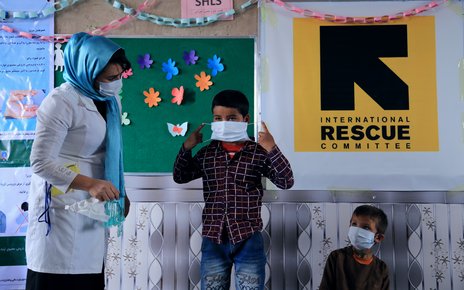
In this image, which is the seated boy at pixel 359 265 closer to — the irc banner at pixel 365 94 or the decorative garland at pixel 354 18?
the irc banner at pixel 365 94

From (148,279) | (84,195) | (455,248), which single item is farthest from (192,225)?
(455,248)

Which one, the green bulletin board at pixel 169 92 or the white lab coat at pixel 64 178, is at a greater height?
the green bulletin board at pixel 169 92

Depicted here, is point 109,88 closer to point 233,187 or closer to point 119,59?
point 119,59

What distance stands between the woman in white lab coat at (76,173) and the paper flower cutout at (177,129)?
109 centimetres

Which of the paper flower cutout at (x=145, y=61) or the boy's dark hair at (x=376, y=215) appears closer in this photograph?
the boy's dark hair at (x=376, y=215)

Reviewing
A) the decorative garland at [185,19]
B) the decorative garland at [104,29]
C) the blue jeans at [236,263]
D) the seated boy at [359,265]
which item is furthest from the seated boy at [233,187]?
the decorative garland at [104,29]

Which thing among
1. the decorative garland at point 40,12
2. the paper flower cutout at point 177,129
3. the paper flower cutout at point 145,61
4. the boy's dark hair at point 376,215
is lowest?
the boy's dark hair at point 376,215

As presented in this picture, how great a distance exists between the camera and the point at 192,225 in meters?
2.67

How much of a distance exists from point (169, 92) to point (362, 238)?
1.34m

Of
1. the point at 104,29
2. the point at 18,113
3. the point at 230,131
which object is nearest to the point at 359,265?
the point at 230,131

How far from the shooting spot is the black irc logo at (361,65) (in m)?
2.67

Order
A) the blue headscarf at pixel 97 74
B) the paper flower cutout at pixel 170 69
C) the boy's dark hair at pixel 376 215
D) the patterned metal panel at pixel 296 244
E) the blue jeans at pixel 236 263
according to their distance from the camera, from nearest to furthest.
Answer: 1. the blue headscarf at pixel 97 74
2. the blue jeans at pixel 236 263
3. the boy's dark hair at pixel 376 215
4. the patterned metal panel at pixel 296 244
5. the paper flower cutout at pixel 170 69

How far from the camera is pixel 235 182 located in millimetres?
2131

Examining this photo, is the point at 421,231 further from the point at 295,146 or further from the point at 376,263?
the point at 295,146
